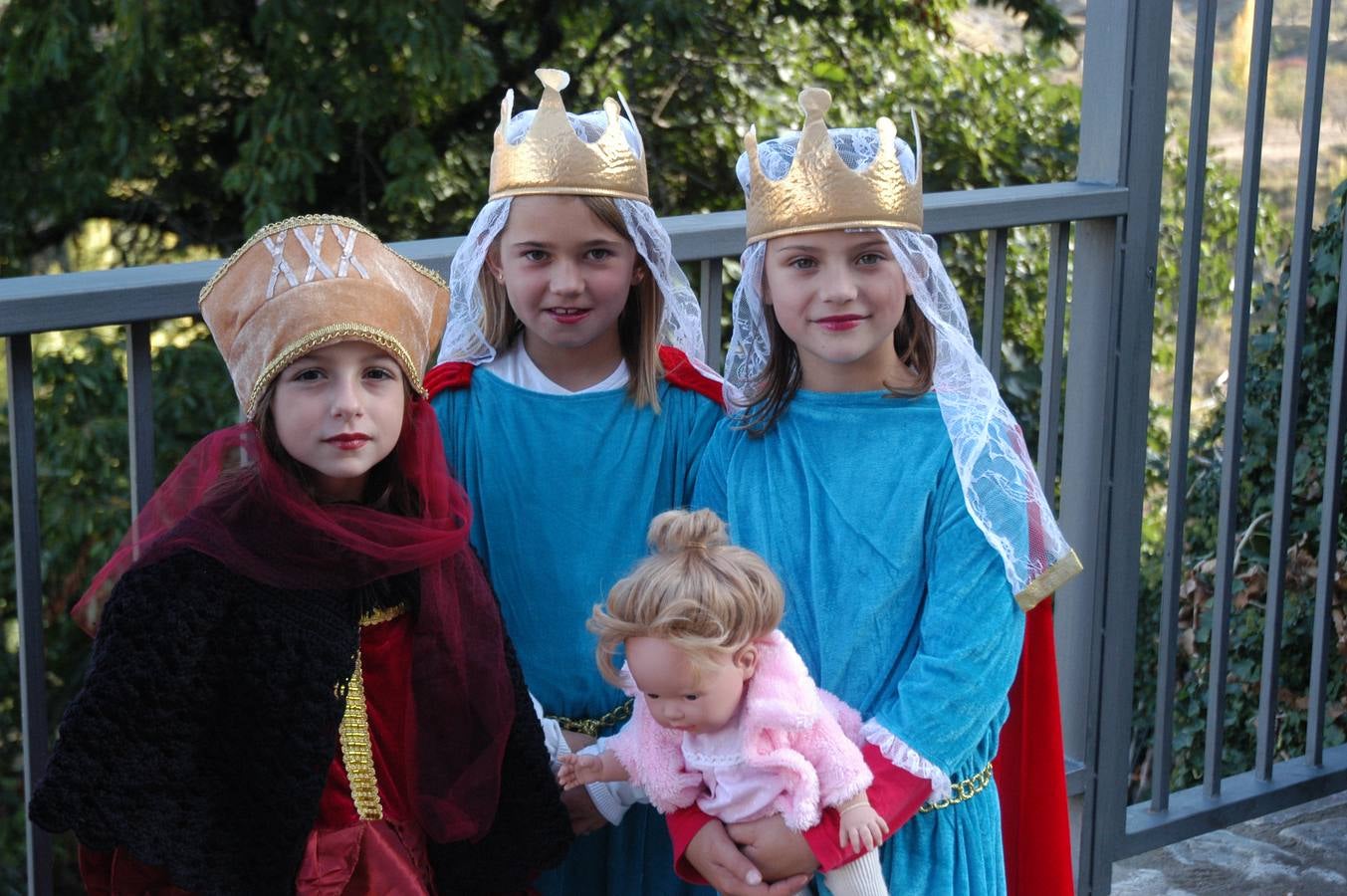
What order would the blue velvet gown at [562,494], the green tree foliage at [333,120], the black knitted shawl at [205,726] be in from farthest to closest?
the green tree foliage at [333,120] < the blue velvet gown at [562,494] < the black knitted shawl at [205,726]

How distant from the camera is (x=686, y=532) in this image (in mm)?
2037

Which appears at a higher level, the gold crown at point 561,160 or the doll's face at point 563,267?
the gold crown at point 561,160

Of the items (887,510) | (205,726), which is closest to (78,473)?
(205,726)

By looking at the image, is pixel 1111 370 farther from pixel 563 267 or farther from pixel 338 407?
pixel 338 407

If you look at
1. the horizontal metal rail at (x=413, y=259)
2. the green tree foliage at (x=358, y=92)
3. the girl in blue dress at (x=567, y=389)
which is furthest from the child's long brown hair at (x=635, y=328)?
the green tree foliage at (x=358, y=92)

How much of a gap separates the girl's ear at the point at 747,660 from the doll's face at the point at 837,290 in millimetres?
433

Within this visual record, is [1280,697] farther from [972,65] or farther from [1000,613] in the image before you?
[972,65]

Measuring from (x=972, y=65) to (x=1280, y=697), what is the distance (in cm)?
448

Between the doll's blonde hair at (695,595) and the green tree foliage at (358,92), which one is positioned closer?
the doll's blonde hair at (695,595)

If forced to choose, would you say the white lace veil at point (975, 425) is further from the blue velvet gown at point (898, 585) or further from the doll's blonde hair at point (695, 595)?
the doll's blonde hair at point (695, 595)

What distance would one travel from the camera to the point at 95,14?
6.70 metres

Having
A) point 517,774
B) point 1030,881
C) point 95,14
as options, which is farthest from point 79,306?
point 95,14

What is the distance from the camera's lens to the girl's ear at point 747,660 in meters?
2.07

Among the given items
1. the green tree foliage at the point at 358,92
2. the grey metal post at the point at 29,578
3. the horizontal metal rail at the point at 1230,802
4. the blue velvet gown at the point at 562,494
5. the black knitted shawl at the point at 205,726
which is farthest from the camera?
the green tree foliage at the point at 358,92
